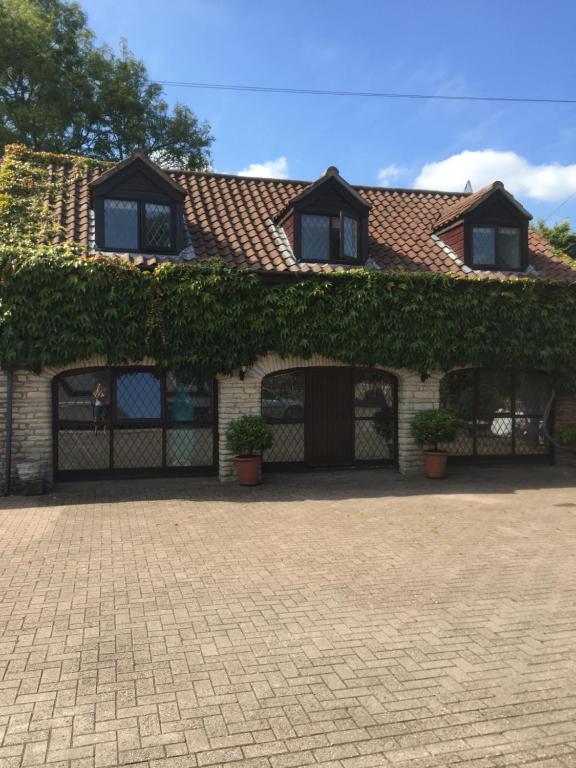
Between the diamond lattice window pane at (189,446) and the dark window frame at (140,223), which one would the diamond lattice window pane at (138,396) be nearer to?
the diamond lattice window pane at (189,446)

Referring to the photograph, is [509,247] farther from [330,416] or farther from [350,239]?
[330,416]

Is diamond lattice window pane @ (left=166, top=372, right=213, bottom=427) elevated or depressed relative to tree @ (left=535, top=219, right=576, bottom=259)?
depressed

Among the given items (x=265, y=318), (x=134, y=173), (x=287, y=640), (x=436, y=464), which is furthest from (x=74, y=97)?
(x=287, y=640)

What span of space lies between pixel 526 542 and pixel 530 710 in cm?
389

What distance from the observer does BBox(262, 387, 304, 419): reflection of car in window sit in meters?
11.9

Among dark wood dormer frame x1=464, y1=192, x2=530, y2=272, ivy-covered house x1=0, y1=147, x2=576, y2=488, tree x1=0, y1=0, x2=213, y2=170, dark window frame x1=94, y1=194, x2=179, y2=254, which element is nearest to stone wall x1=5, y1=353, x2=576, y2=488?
ivy-covered house x1=0, y1=147, x2=576, y2=488

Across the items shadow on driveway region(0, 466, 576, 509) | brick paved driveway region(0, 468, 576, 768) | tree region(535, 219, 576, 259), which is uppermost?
tree region(535, 219, 576, 259)

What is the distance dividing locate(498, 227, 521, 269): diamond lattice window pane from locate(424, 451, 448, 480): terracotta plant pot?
5.04 m

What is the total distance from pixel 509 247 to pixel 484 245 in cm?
68

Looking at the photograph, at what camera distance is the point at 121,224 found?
11.3m

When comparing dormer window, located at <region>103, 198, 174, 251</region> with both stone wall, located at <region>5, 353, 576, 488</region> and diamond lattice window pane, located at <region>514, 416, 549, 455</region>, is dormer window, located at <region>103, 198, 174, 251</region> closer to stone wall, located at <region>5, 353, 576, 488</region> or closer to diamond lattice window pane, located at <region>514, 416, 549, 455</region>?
stone wall, located at <region>5, 353, 576, 488</region>

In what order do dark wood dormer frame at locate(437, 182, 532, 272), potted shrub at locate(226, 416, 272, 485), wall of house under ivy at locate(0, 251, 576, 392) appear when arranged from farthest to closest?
dark wood dormer frame at locate(437, 182, 532, 272), potted shrub at locate(226, 416, 272, 485), wall of house under ivy at locate(0, 251, 576, 392)

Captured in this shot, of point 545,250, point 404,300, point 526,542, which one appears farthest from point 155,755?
point 545,250

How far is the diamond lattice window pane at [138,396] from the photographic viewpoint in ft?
36.3
